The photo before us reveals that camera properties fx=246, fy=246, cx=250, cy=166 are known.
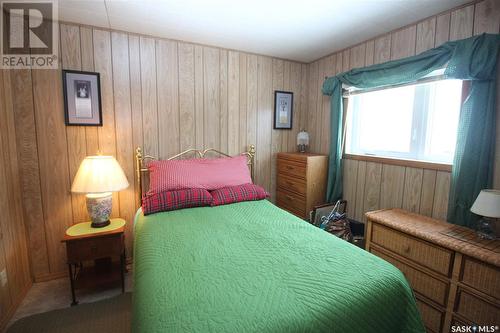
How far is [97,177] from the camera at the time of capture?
206 centimetres

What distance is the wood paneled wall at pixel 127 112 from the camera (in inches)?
86.9

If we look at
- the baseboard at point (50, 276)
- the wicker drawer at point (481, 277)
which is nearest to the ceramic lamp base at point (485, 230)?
the wicker drawer at point (481, 277)

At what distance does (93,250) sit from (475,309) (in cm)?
272

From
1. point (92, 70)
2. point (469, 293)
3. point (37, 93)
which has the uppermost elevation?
point (92, 70)

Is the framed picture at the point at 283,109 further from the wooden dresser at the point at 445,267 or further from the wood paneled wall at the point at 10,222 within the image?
the wood paneled wall at the point at 10,222

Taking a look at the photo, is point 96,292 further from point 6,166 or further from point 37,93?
point 37,93

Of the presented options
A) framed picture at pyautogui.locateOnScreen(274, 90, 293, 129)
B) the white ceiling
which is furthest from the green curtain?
framed picture at pyautogui.locateOnScreen(274, 90, 293, 129)

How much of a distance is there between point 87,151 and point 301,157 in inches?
87.6

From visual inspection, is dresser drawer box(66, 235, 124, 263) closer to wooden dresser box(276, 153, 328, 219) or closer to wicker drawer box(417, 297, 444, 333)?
wooden dresser box(276, 153, 328, 219)

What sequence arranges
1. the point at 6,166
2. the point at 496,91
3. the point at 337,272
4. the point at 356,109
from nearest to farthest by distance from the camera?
1. the point at 337,272
2. the point at 496,91
3. the point at 6,166
4. the point at 356,109

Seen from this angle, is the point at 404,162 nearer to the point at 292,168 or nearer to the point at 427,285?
the point at 427,285

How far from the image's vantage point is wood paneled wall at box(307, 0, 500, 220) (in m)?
1.82

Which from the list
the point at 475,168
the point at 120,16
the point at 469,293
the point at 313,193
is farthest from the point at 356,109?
the point at 120,16

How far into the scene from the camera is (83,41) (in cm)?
226
